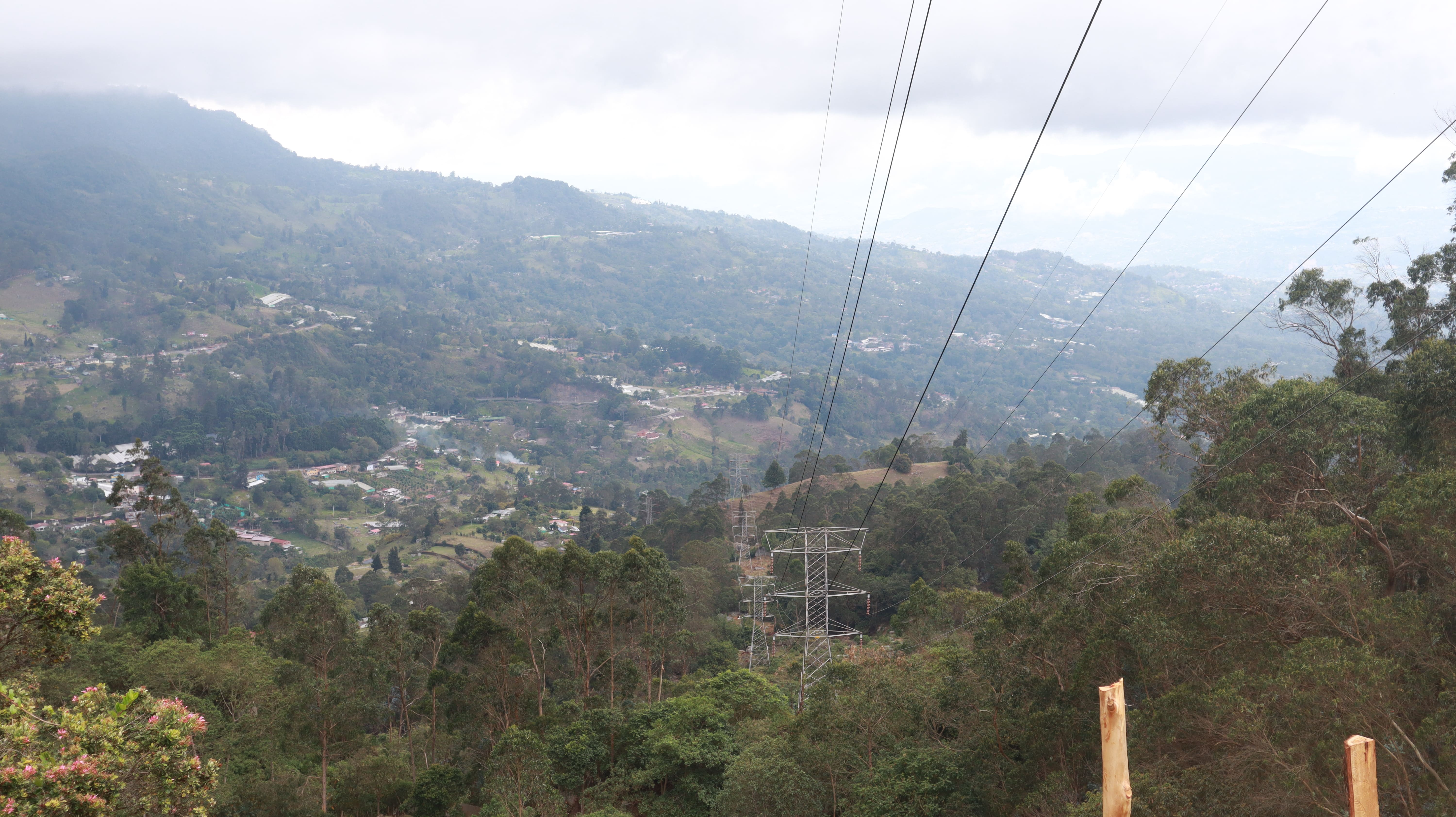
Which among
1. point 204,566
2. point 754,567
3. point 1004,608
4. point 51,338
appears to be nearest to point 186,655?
point 204,566

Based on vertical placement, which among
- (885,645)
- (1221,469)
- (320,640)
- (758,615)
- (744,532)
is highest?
(1221,469)

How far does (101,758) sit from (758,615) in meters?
32.0

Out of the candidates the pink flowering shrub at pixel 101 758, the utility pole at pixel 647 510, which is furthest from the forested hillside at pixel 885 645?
the utility pole at pixel 647 510

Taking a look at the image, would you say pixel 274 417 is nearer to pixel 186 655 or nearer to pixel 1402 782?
pixel 186 655

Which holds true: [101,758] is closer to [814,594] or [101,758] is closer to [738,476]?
[814,594]

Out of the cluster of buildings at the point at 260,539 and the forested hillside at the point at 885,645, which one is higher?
the forested hillside at the point at 885,645

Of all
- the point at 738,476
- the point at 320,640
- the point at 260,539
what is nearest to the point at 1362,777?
the point at 320,640

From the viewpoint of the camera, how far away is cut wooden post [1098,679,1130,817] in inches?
150

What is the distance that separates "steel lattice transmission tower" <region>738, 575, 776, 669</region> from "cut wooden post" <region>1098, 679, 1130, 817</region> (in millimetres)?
20444

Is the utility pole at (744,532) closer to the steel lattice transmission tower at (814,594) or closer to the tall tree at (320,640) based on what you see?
the steel lattice transmission tower at (814,594)

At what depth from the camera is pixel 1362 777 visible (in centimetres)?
359

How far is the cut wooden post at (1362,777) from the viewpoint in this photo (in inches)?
140

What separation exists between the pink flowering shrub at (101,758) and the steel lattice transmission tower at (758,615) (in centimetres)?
1907

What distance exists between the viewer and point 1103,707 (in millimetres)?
3736
